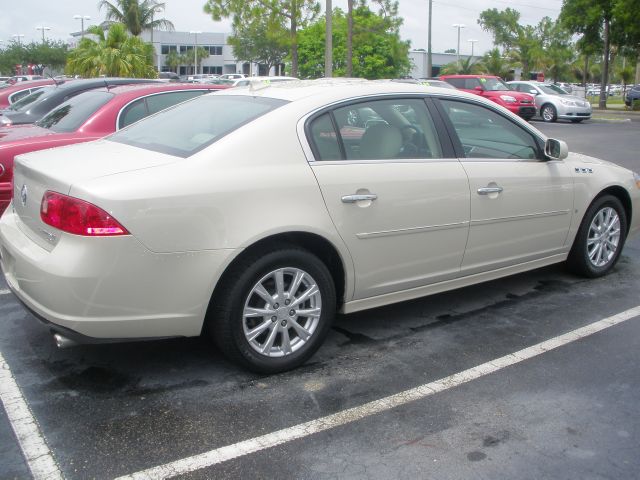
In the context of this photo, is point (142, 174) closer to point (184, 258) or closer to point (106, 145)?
point (184, 258)

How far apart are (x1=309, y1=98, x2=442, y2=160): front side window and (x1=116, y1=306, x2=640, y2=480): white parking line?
1.32 meters

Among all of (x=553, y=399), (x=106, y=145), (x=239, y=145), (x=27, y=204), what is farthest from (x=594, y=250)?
(x=27, y=204)

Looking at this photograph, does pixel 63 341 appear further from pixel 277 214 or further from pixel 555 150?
pixel 555 150

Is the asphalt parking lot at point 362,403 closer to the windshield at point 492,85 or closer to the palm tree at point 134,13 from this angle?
the windshield at point 492,85

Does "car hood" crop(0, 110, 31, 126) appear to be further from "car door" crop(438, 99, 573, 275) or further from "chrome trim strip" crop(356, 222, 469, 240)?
"chrome trim strip" crop(356, 222, 469, 240)

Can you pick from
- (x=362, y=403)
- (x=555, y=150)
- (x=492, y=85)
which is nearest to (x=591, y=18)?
(x=492, y=85)

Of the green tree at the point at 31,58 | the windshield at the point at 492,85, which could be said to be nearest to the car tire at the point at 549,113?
the windshield at the point at 492,85

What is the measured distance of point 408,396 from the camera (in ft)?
12.1

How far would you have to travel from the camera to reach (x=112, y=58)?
24219 millimetres

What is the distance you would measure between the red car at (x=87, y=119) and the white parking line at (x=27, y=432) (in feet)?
8.13

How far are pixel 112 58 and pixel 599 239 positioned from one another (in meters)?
21.5

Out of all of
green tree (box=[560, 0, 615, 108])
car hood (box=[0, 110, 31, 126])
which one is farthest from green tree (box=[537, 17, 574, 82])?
car hood (box=[0, 110, 31, 126])

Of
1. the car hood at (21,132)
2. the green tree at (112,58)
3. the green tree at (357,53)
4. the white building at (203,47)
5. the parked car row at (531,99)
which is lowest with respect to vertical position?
the car hood at (21,132)

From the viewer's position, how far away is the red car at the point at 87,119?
5.82 m
